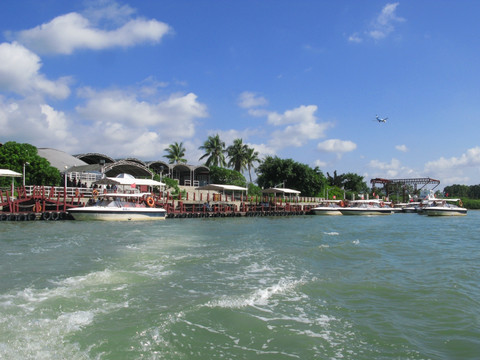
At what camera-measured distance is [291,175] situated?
5872 centimetres

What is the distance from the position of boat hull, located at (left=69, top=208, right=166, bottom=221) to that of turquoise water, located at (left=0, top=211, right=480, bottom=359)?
1446 cm

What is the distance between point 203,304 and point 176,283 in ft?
5.53

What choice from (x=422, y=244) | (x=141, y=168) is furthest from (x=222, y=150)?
(x=422, y=244)

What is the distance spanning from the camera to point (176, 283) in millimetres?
8445

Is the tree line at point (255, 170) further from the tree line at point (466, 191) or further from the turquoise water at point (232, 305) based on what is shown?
the tree line at point (466, 191)

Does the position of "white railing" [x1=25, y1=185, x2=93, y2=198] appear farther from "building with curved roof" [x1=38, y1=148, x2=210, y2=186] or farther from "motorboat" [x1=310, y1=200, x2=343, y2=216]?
"motorboat" [x1=310, y1=200, x2=343, y2=216]

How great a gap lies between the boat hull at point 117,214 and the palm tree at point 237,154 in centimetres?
3361

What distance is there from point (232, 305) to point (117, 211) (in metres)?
22.3

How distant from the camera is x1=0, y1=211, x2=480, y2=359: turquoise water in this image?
5219mm

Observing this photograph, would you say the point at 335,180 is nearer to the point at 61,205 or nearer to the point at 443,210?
the point at 443,210

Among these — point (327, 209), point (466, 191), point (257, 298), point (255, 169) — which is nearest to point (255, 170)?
point (255, 169)

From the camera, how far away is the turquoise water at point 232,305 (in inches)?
205

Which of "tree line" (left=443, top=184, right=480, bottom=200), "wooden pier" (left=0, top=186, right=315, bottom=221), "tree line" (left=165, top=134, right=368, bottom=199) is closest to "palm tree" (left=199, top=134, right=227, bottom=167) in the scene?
"tree line" (left=165, top=134, right=368, bottom=199)

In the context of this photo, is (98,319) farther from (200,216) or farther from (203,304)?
(200,216)
